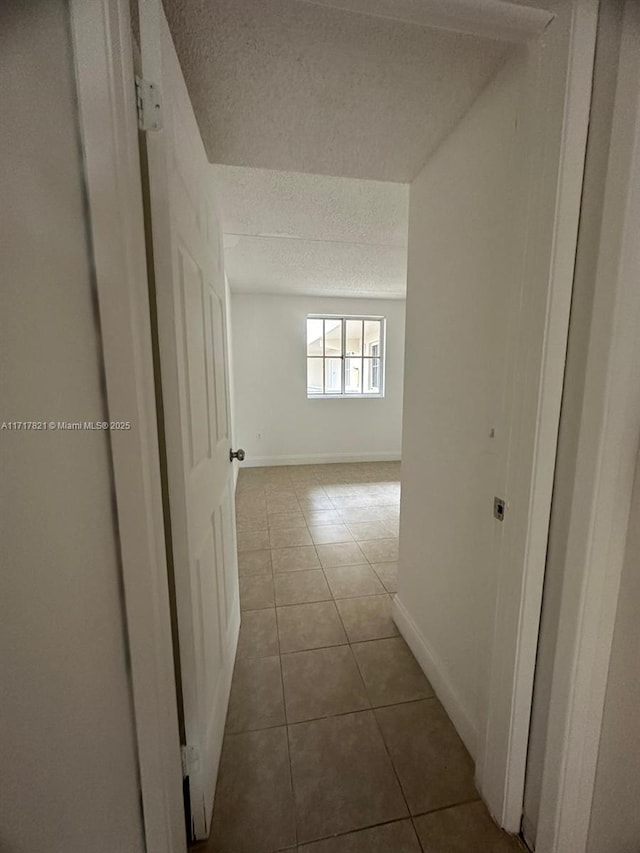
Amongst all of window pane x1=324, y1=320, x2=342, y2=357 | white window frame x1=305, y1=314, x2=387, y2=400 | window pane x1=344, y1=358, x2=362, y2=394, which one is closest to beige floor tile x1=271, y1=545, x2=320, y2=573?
white window frame x1=305, y1=314, x2=387, y2=400

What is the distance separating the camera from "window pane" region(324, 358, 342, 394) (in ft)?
16.7

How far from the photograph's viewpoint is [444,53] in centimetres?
94

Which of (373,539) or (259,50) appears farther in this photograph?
(373,539)

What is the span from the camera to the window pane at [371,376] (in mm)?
5188

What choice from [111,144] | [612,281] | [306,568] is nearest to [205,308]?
[111,144]

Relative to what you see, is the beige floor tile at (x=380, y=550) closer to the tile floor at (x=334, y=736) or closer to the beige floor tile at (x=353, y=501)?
the tile floor at (x=334, y=736)

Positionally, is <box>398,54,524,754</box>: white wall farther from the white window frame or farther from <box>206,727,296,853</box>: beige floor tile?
the white window frame

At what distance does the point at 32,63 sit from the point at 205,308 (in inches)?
24.9

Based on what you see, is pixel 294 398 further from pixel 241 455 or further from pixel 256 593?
pixel 241 455

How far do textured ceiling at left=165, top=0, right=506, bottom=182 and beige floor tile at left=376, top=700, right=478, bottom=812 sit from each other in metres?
2.25

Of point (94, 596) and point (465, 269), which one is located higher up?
point (465, 269)

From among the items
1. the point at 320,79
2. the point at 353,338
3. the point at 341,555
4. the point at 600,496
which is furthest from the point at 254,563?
the point at 353,338

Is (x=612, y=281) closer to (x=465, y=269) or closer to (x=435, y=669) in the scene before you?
(x=465, y=269)

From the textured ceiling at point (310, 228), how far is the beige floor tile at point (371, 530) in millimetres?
2413
